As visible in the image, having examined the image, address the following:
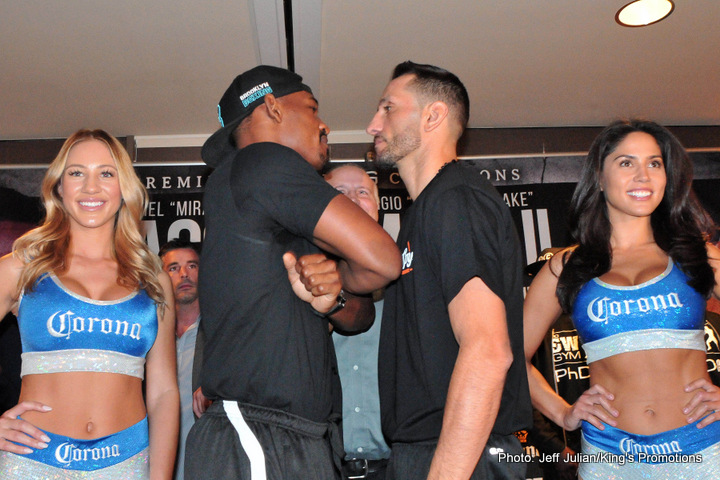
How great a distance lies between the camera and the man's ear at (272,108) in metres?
2.05

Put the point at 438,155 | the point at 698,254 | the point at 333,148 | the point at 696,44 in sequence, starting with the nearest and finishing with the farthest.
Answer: the point at 438,155
the point at 698,254
the point at 696,44
the point at 333,148

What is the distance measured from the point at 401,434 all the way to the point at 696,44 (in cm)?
337

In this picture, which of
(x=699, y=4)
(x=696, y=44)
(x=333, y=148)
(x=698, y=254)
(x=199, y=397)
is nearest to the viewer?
(x=698, y=254)

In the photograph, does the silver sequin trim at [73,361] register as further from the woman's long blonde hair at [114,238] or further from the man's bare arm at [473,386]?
the man's bare arm at [473,386]

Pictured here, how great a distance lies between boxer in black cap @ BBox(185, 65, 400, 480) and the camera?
162 centimetres

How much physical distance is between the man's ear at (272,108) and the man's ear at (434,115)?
1.51 feet

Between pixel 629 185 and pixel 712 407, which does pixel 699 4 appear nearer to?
pixel 629 185

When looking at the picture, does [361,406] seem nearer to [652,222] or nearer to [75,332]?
[75,332]

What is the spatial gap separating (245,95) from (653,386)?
1.67 m

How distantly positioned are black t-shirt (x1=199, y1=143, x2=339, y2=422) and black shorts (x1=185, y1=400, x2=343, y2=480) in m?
0.03

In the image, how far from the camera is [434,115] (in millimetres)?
2121

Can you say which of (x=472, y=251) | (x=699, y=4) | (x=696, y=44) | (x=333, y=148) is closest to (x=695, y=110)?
(x=696, y=44)

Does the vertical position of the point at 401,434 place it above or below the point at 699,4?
below

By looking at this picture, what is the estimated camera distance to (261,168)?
173 centimetres
